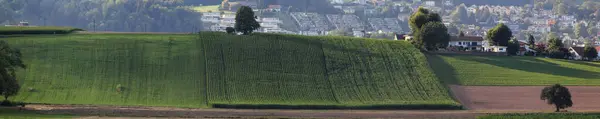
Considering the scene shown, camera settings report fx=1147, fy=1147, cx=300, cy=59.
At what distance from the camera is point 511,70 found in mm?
125750

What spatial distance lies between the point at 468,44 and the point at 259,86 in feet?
148

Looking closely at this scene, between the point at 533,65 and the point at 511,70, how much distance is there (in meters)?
4.50

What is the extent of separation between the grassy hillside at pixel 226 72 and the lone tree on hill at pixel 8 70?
3940 millimetres

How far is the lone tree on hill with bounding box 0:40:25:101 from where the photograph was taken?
9105cm

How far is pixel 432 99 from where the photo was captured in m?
109

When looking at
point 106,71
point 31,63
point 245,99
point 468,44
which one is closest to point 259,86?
point 245,99

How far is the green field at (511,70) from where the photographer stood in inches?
4739

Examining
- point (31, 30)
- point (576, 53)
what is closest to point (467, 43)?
point (576, 53)

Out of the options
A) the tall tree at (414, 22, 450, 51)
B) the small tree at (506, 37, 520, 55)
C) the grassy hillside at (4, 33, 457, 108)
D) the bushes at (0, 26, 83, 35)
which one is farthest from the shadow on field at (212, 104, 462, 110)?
the small tree at (506, 37, 520, 55)

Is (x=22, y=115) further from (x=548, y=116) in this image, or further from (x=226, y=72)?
(x=548, y=116)

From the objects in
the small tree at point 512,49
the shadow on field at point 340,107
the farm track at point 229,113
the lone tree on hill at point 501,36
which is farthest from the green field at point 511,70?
the farm track at point 229,113

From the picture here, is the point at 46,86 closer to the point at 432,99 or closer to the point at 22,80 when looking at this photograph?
the point at 22,80

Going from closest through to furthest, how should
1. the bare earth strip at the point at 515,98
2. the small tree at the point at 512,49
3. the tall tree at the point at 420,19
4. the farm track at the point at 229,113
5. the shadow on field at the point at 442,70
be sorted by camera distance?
the farm track at the point at 229,113
the bare earth strip at the point at 515,98
the shadow on field at the point at 442,70
the tall tree at the point at 420,19
the small tree at the point at 512,49

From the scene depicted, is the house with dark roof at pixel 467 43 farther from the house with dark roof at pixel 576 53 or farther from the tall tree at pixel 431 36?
the house with dark roof at pixel 576 53
